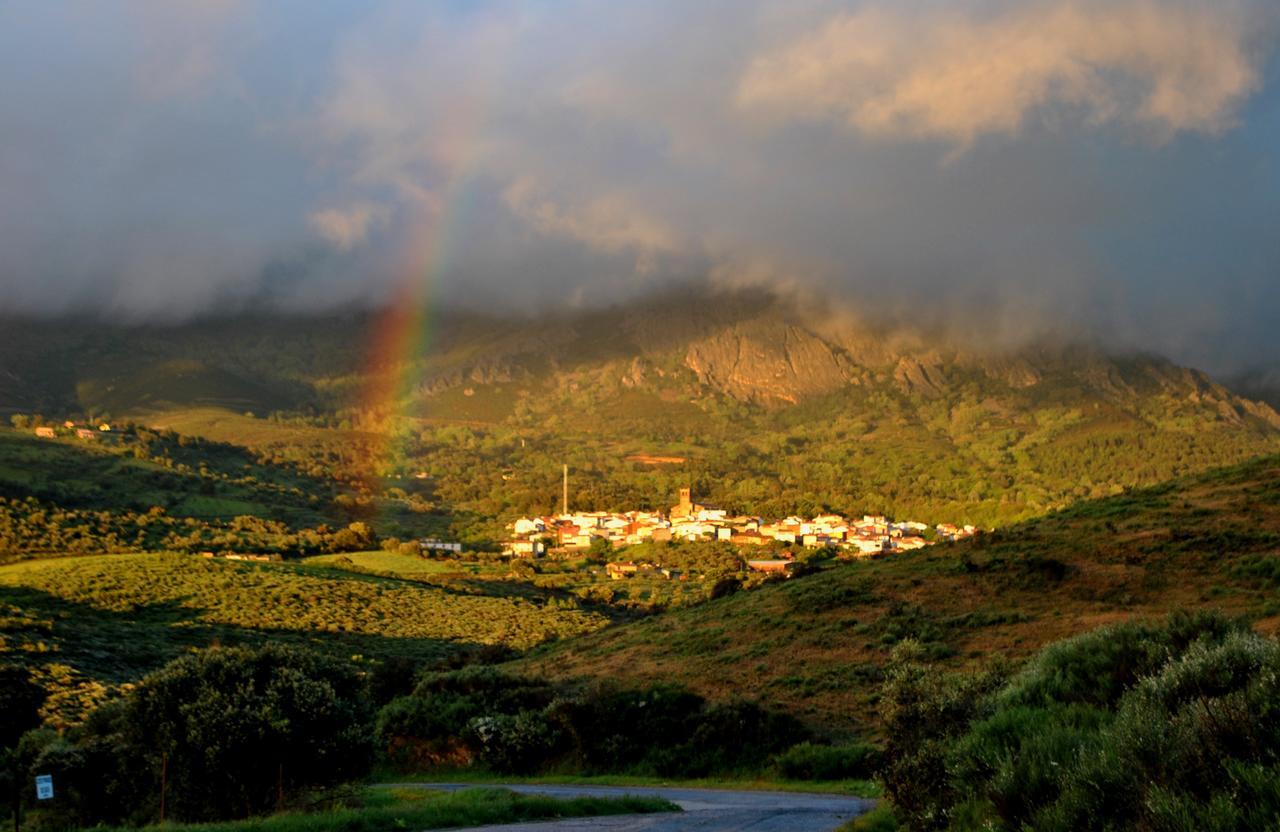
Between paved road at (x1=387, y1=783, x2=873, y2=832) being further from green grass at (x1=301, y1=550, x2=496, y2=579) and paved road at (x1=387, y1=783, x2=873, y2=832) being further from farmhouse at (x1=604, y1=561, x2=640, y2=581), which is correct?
farmhouse at (x1=604, y1=561, x2=640, y2=581)

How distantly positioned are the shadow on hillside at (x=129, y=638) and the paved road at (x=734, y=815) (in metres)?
22.0

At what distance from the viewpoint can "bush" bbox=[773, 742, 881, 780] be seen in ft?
69.9

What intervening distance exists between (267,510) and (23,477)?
2350 cm

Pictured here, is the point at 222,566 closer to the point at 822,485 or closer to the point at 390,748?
the point at 390,748

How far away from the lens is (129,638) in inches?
1756

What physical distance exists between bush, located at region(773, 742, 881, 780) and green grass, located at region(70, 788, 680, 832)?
629 cm

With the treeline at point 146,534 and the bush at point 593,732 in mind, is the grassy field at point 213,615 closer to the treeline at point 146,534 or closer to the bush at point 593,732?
the treeline at point 146,534

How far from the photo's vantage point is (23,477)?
291 feet

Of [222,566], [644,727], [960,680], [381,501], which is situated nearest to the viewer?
[960,680]

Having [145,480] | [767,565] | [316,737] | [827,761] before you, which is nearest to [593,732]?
[827,761]

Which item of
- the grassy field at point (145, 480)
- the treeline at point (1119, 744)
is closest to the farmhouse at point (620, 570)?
the grassy field at point (145, 480)

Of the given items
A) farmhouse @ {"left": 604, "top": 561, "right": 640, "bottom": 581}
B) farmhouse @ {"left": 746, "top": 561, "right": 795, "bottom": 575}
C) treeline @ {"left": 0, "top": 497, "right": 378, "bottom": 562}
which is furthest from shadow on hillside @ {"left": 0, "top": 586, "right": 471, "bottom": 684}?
farmhouse @ {"left": 604, "top": 561, "right": 640, "bottom": 581}

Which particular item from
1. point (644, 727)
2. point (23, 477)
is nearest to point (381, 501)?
point (23, 477)

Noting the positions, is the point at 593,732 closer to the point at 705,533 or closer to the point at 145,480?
the point at 145,480
